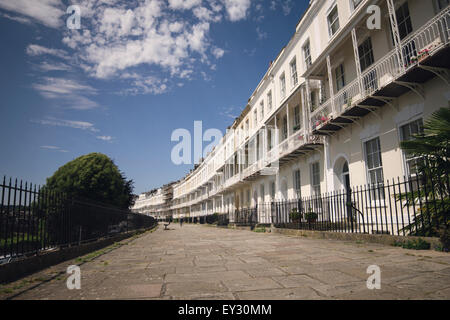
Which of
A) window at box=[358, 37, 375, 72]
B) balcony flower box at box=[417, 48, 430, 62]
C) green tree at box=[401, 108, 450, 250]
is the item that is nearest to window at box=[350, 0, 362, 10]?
window at box=[358, 37, 375, 72]

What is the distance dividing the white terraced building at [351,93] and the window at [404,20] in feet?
0.09

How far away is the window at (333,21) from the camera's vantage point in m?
12.4

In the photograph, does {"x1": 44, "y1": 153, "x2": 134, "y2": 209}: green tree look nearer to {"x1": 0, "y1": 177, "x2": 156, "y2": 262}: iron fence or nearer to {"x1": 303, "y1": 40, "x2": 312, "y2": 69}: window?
{"x1": 0, "y1": 177, "x2": 156, "y2": 262}: iron fence

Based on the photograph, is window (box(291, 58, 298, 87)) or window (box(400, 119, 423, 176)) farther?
window (box(291, 58, 298, 87))

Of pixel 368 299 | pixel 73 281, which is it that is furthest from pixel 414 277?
pixel 73 281

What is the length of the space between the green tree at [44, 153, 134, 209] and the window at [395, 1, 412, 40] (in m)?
17.6

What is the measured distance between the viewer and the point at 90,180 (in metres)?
18.4

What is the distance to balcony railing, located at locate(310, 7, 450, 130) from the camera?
7122mm

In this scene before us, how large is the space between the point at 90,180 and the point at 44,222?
14.0 m

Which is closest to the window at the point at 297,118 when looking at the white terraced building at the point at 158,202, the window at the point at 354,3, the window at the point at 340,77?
the window at the point at 340,77

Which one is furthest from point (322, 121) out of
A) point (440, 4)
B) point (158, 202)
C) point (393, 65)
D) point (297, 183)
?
point (158, 202)

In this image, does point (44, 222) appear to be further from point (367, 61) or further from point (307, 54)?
point (307, 54)

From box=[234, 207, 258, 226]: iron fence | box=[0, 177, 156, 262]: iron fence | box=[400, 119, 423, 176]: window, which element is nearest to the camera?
box=[0, 177, 156, 262]: iron fence
